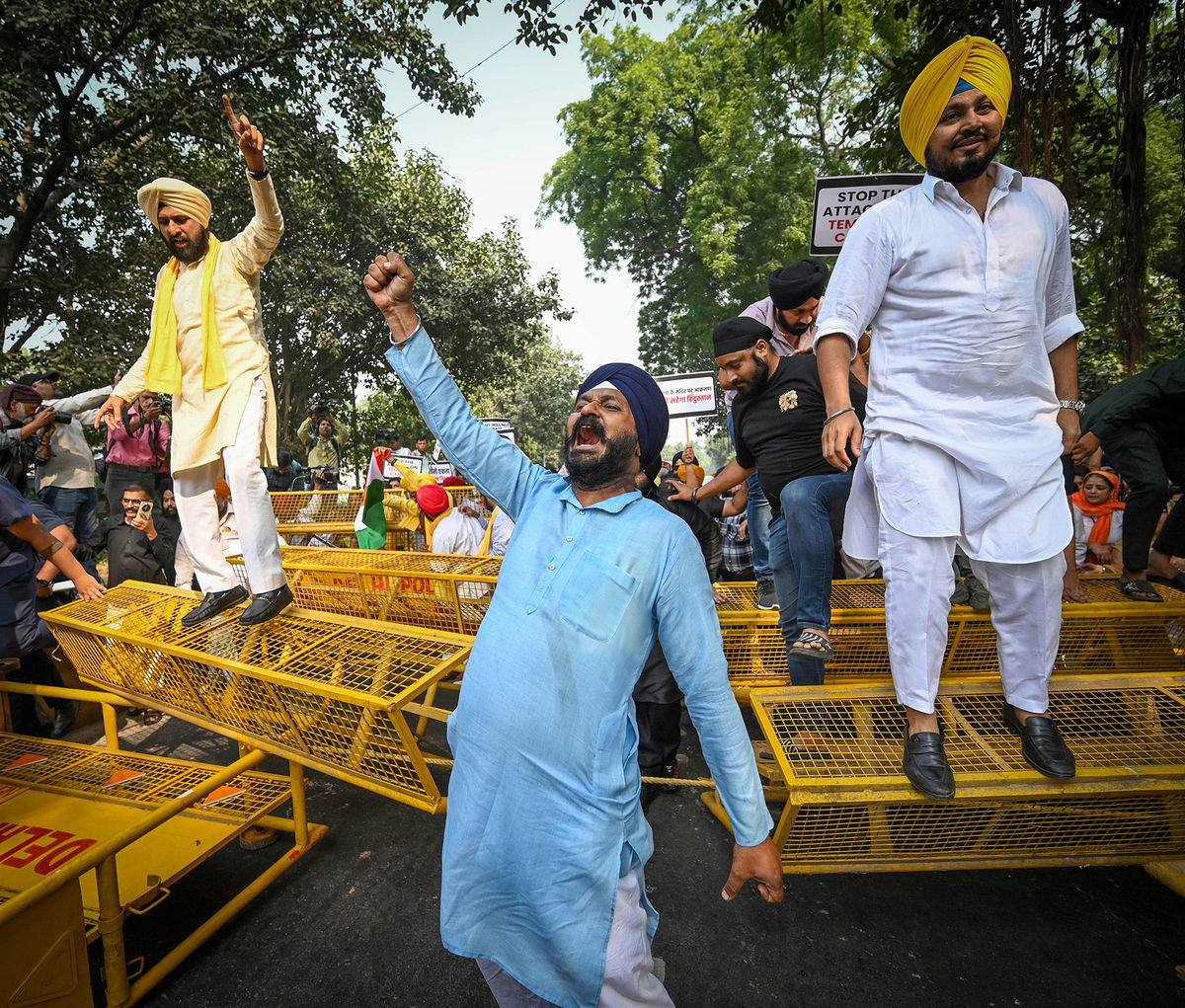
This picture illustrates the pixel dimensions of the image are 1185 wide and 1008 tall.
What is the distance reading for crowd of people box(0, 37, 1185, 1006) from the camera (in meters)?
1.55

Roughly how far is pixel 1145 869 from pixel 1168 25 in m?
8.81

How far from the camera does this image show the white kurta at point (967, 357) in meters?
2.11

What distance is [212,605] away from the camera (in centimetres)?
328

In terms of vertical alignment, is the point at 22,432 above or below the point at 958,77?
below

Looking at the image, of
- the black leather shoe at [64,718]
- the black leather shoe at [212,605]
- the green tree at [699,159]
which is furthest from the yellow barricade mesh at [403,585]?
the green tree at [699,159]

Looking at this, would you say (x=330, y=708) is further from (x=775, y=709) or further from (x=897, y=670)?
(x=897, y=670)

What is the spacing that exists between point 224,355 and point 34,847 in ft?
7.96

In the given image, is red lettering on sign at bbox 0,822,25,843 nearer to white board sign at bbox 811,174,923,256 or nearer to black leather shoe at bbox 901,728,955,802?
black leather shoe at bbox 901,728,955,802

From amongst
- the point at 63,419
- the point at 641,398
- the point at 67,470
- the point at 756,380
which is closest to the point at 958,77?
the point at 756,380

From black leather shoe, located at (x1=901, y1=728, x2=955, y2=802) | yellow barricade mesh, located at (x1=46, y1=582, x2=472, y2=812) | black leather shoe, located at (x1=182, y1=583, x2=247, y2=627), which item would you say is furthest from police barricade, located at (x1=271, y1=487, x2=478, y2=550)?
black leather shoe, located at (x1=901, y1=728, x2=955, y2=802)

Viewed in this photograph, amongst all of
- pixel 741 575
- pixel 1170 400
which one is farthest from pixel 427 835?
pixel 1170 400

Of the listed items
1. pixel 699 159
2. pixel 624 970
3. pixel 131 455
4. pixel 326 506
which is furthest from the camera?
pixel 699 159

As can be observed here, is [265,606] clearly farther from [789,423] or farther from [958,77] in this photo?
[958,77]

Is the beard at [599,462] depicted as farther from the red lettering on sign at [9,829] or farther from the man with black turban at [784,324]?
the red lettering on sign at [9,829]
